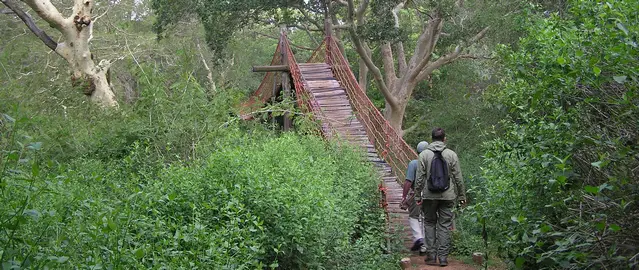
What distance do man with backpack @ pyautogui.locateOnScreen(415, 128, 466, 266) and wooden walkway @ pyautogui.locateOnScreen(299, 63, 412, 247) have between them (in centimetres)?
79

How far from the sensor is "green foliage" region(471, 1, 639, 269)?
368cm

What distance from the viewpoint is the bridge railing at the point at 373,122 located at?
11094mm

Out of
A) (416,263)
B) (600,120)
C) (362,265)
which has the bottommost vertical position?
(416,263)

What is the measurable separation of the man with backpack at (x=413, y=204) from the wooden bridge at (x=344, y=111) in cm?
17

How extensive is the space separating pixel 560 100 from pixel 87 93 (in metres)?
9.79

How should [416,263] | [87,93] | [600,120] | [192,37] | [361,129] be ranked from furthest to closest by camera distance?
[192,37] → [87,93] → [361,129] → [416,263] → [600,120]

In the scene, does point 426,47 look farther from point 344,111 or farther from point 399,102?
point 344,111

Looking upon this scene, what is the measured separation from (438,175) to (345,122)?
178 inches

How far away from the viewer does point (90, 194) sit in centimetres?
492

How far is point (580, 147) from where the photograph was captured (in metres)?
4.15

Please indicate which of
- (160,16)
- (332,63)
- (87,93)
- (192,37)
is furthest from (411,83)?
(192,37)

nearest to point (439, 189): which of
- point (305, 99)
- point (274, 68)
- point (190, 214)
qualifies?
point (190, 214)

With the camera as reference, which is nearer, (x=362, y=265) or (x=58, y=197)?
(x=58, y=197)

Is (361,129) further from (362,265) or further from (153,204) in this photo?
(153,204)
